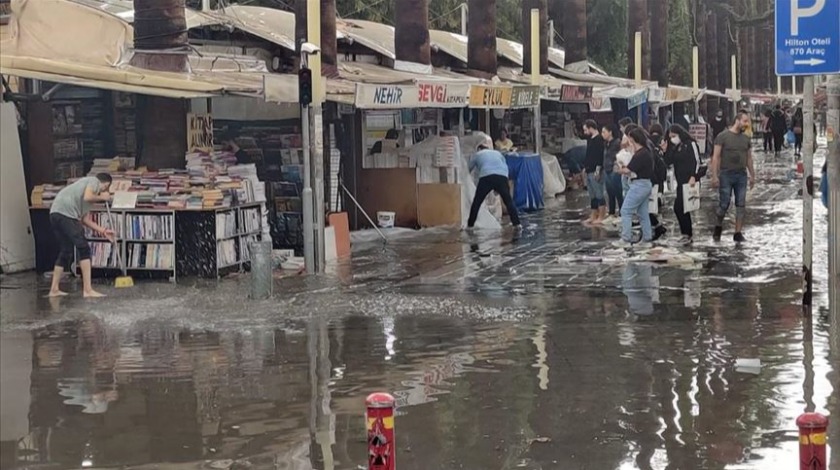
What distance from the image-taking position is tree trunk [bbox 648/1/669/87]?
4519cm

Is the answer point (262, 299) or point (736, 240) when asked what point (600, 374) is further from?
point (736, 240)

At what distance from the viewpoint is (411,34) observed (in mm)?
24969

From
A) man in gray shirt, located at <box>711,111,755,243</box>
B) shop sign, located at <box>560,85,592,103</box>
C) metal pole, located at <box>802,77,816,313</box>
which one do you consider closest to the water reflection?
metal pole, located at <box>802,77,816,313</box>

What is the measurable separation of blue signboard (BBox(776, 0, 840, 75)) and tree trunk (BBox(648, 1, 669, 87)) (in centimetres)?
3364

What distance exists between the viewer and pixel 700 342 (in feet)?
35.7

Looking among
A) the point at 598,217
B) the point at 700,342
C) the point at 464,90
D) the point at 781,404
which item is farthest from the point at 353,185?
the point at 781,404

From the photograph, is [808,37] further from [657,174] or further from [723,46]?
[723,46]

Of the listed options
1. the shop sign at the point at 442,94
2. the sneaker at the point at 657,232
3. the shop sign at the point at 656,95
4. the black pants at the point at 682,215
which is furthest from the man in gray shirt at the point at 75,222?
the shop sign at the point at 656,95

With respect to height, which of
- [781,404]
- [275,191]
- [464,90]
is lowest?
[781,404]

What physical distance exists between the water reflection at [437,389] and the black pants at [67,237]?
5.86 ft

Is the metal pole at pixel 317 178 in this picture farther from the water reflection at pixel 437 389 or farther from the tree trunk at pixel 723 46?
the tree trunk at pixel 723 46

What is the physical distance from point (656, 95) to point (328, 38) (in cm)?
1632

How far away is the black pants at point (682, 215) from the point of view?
1861cm

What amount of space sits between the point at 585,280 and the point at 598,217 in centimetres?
717
